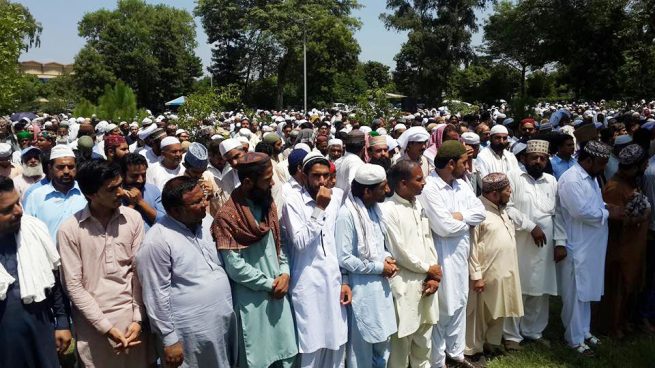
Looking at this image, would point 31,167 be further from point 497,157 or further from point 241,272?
point 497,157

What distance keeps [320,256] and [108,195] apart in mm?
1393

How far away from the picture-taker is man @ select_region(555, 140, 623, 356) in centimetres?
468

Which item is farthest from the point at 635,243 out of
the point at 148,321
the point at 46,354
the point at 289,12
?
the point at 289,12

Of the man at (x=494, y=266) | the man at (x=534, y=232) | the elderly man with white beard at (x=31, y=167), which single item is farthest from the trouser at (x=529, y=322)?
the elderly man with white beard at (x=31, y=167)

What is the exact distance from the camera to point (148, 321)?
10.6ft

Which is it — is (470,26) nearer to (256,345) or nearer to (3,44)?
(3,44)

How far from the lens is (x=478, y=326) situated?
4.72 metres

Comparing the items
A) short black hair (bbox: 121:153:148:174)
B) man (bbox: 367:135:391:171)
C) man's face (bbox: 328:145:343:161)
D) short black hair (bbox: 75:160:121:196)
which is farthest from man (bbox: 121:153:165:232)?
man's face (bbox: 328:145:343:161)

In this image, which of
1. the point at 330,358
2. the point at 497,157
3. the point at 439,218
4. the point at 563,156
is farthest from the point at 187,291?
the point at 563,156

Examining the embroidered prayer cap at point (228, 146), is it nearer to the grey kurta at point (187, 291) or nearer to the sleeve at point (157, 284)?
the grey kurta at point (187, 291)

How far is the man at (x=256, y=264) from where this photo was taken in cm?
329

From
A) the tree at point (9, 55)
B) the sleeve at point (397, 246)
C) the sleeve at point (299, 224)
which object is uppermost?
the tree at point (9, 55)

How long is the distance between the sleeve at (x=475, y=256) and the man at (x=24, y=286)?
10.2 feet

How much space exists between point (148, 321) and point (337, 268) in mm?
1261
